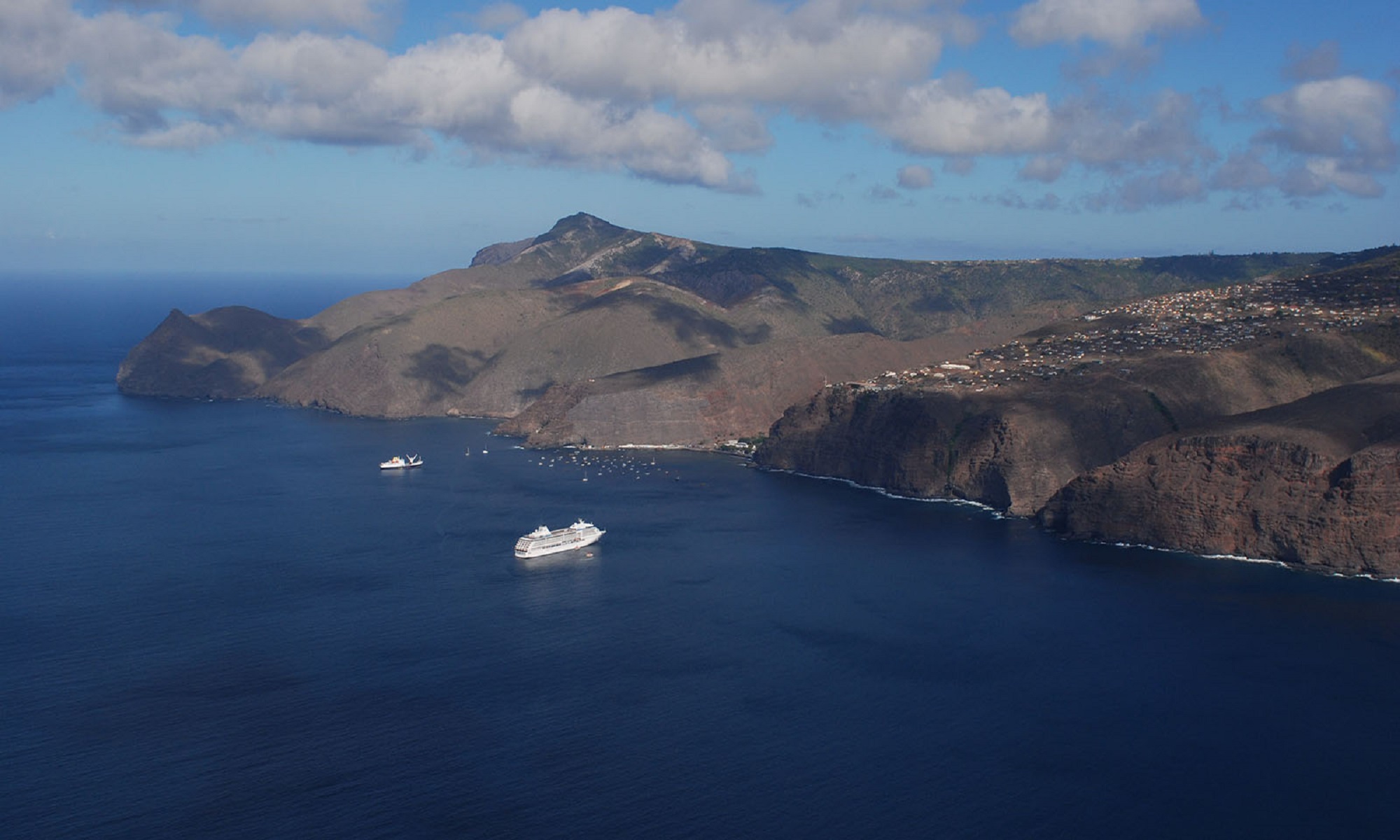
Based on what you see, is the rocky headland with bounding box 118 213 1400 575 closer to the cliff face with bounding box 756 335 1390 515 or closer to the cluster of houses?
the cliff face with bounding box 756 335 1390 515

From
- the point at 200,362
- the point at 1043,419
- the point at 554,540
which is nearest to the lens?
the point at 554,540

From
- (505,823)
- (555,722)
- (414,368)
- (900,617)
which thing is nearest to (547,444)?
(414,368)

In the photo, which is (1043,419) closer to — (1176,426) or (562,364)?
(1176,426)

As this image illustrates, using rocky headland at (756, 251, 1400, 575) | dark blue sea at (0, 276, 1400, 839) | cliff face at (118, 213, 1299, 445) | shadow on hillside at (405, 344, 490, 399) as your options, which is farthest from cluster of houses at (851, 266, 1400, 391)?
shadow on hillside at (405, 344, 490, 399)

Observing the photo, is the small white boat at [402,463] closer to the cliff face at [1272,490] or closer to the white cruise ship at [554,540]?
the white cruise ship at [554,540]

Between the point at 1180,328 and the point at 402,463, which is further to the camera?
the point at 1180,328

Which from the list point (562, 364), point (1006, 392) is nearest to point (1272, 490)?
point (1006, 392)

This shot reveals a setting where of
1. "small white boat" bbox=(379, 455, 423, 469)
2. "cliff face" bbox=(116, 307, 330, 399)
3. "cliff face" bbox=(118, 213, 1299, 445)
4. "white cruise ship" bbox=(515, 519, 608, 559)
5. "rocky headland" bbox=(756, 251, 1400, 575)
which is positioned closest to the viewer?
"rocky headland" bbox=(756, 251, 1400, 575)
